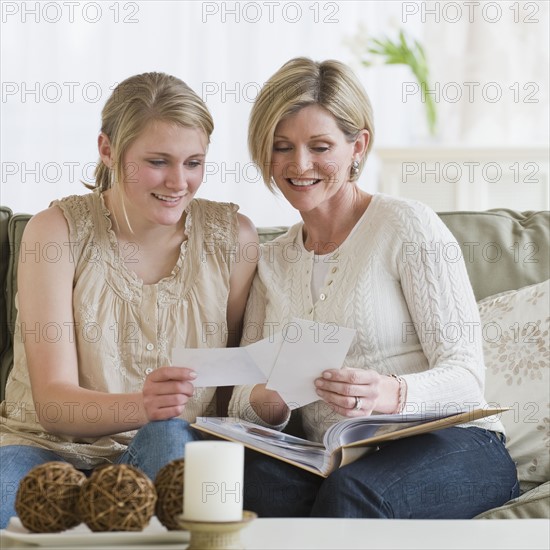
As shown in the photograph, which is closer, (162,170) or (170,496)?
(170,496)

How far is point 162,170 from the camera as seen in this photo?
5.20ft

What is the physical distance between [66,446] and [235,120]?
2135 mm

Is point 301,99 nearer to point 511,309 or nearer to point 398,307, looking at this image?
point 398,307

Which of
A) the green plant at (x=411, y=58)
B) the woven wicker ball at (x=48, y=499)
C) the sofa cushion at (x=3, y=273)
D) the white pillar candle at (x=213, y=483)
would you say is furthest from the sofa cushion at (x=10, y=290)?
the green plant at (x=411, y=58)

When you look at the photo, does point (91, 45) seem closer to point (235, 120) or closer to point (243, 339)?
point (235, 120)

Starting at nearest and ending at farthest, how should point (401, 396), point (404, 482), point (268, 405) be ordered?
point (404, 482), point (401, 396), point (268, 405)

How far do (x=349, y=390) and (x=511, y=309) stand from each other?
0.55 m

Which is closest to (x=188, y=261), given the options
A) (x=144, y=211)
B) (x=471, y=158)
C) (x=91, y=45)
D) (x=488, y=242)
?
(x=144, y=211)

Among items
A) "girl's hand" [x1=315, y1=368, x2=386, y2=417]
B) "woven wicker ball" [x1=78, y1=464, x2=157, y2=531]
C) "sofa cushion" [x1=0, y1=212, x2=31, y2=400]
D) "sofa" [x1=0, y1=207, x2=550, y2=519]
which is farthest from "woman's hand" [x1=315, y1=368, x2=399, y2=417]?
"sofa cushion" [x1=0, y1=212, x2=31, y2=400]

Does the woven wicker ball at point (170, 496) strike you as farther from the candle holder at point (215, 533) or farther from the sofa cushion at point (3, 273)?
the sofa cushion at point (3, 273)

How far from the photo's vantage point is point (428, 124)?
3.26 metres

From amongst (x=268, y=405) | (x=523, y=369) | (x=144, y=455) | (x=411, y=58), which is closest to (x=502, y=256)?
(x=523, y=369)

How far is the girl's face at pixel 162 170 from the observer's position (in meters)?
1.58

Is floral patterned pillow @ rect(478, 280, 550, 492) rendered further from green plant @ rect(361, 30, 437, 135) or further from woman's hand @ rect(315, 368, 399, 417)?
green plant @ rect(361, 30, 437, 135)
